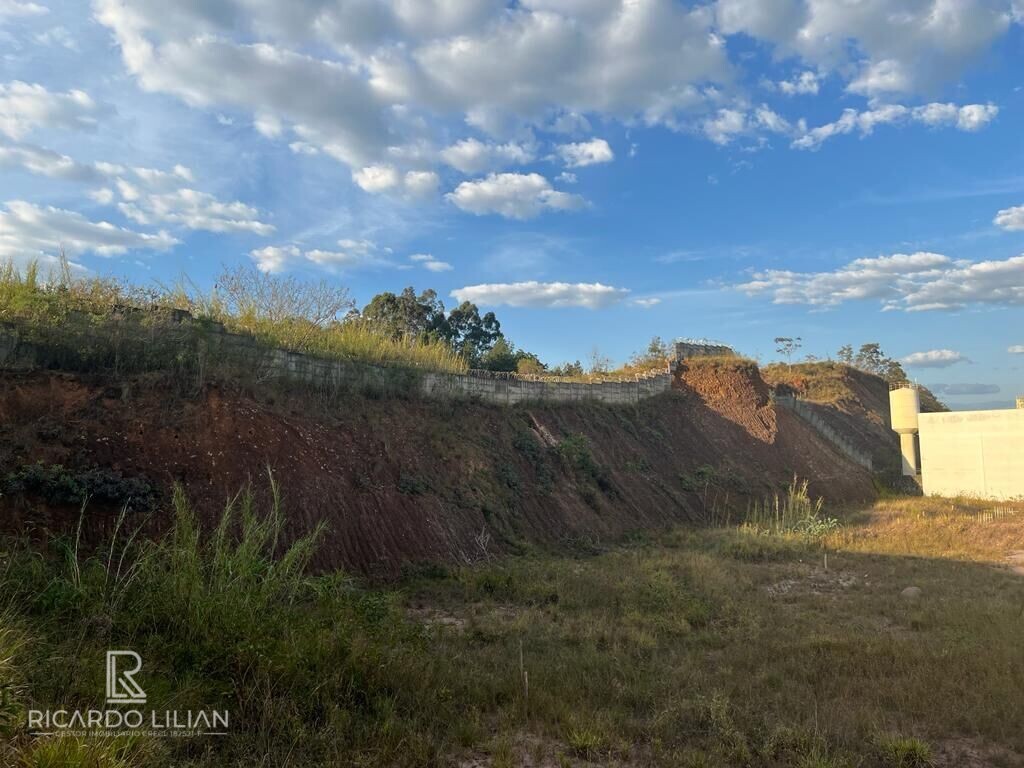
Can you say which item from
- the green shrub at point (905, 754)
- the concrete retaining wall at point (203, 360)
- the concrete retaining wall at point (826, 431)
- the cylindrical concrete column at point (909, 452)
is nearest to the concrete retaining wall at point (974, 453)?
the cylindrical concrete column at point (909, 452)

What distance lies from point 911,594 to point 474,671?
8703 millimetres

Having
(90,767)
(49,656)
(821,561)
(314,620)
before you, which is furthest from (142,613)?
(821,561)

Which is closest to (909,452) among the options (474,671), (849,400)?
(849,400)

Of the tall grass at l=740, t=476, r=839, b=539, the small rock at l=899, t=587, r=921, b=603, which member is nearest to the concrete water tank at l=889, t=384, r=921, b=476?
the tall grass at l=740, t=476, r=839, b=539

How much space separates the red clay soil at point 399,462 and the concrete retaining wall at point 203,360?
0.48m

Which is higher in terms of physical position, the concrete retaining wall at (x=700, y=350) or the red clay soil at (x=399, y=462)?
the concrete retaining wall at (x=700, y=350)

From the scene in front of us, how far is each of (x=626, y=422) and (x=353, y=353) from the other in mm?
11837

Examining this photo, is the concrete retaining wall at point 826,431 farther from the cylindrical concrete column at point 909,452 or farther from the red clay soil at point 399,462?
the red clay soil at point 399,462

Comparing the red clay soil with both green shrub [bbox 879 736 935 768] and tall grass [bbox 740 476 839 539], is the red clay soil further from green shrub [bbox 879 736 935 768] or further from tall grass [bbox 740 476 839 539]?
green shrub [bbox 879 736 935 768]

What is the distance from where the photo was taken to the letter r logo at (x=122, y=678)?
13.7 ft

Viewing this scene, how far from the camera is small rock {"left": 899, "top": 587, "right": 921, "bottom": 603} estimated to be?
34.0ft

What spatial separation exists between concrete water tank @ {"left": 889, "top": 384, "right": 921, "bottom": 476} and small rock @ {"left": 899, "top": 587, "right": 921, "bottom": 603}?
2198 cm

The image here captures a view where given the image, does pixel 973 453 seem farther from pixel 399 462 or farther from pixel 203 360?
pixel 203 360

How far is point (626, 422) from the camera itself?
2331 cm
